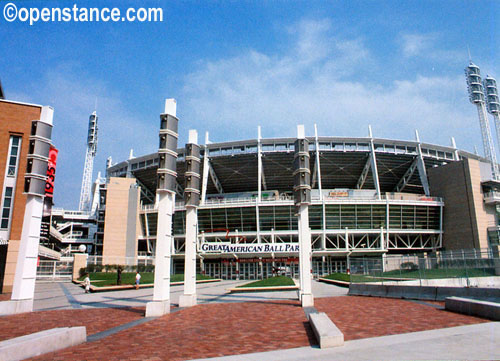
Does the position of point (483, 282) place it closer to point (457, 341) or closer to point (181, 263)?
point (457, 341)

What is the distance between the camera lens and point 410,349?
22.4 ft

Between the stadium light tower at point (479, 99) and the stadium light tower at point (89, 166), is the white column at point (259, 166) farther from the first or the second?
the stadium light tower at point (89, 166)

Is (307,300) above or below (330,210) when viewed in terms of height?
below

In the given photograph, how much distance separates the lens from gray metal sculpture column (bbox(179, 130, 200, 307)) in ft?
53.9

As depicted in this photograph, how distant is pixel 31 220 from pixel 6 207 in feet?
48.7

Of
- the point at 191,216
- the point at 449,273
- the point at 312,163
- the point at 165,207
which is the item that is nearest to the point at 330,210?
the point at 312,163

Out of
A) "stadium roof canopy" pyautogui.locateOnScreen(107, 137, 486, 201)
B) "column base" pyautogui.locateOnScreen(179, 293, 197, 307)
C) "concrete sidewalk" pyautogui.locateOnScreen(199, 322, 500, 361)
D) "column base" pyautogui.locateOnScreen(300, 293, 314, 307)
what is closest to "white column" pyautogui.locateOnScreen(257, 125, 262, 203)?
"stadium roof canopy" pyautogui.locateOnScreen(107, 137, 486, 201)

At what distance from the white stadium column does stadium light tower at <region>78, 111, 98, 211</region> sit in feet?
356

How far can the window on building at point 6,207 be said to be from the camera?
86.6 feet

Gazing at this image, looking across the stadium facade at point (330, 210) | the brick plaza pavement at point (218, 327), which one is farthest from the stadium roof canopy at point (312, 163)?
the brick plaza pavement at point (218, 327)

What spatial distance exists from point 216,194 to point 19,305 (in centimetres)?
5103

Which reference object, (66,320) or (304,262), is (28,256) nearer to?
(66,320)

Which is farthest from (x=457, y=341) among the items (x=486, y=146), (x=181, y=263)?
(x=486, y=146)

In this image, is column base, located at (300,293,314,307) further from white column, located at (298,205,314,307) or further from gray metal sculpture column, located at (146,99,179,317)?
gray metal sculpture column, located at (146,99,179,317)
